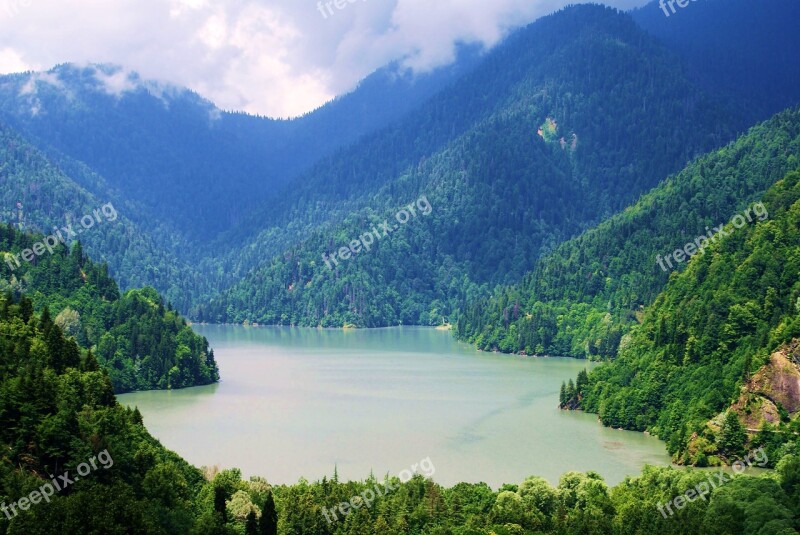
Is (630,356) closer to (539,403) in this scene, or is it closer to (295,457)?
(539,403)

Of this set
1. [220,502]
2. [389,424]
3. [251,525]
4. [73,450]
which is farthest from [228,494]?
[389,424]

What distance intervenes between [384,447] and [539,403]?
2708 centimetres

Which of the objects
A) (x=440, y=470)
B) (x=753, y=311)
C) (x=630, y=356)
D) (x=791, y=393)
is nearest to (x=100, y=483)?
(x=440, y=470)

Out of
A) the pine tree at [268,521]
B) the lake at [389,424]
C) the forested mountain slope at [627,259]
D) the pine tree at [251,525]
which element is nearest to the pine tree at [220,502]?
the pine tree at [251,525]

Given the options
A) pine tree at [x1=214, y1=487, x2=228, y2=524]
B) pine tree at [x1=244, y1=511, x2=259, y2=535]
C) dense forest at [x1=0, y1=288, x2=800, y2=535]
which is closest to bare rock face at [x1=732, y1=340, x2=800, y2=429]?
dense forest at [x1=0, y1=288, x2=800, y2=535]

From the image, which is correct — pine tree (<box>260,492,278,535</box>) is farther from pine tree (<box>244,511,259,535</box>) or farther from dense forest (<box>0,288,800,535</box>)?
pine tree (<box>244,511,259,535</box>)

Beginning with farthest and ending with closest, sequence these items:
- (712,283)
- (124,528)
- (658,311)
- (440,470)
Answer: (658,311), (712,283), (440,470), (124,528)

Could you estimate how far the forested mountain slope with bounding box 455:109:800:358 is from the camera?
15750 cm

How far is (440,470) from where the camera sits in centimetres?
7588

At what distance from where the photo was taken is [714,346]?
91500 millimetres

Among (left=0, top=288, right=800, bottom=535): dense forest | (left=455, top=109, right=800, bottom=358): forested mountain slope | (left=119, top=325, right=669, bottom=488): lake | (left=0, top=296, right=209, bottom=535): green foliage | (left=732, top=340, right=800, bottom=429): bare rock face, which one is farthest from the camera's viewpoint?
(left=455, top=109, right=800, bottom=358): forested mountain slope

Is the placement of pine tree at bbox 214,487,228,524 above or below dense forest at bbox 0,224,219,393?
below

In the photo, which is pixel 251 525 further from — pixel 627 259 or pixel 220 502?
pixel 627 259

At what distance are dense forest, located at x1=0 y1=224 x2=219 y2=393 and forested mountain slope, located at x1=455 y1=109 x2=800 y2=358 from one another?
55.0m
